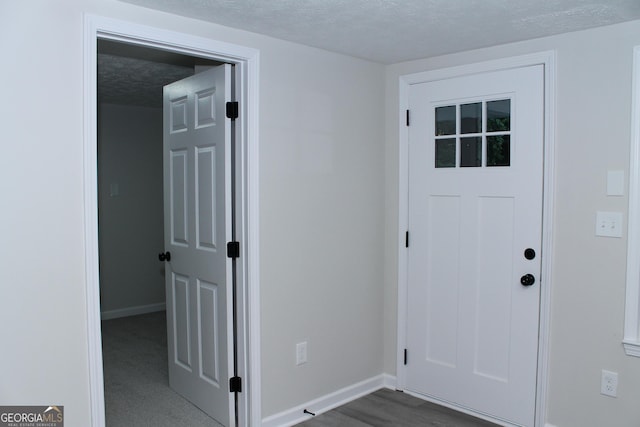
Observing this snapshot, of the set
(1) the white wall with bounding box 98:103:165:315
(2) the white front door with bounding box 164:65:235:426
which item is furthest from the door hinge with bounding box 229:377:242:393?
(1) the white wall with bounding box 98:103:165:315

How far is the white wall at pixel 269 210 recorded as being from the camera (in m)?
2.14

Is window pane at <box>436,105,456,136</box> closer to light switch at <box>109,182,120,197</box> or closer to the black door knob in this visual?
the black door knob

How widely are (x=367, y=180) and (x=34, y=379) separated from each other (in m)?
2.34

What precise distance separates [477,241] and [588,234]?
66 cm

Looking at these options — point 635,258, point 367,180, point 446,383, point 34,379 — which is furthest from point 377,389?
point 34,379

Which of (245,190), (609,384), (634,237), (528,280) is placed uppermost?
(245,190)

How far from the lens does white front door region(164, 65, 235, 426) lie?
3.07m

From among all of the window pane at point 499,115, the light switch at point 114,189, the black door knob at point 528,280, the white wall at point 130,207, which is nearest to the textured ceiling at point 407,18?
the window pane at point 499,115

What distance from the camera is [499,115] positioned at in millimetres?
3172

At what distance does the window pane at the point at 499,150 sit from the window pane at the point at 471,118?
0.39 feet

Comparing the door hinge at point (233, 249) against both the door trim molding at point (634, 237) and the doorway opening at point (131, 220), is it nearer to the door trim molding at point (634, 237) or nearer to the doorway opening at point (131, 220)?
the doorway opening at point (131, 220)

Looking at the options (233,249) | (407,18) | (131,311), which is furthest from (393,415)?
(131,311)

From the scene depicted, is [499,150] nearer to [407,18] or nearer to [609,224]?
[609,224]

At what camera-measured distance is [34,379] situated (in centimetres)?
220
